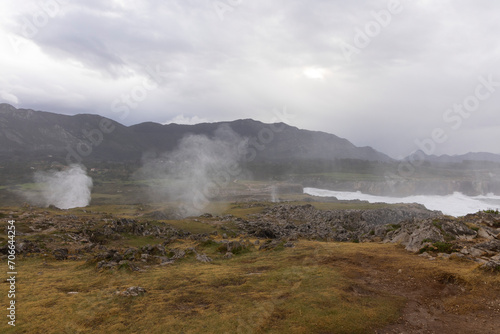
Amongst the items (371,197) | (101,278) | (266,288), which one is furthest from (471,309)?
(371,197)

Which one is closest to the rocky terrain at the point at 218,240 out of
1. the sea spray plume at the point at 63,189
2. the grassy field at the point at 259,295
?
the grassy field at the point at 259,295

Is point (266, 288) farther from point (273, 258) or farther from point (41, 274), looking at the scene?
point (41, 274)

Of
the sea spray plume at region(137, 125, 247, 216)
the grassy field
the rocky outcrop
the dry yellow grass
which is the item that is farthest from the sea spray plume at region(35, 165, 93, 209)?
the grassy field

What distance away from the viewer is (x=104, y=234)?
3872cm

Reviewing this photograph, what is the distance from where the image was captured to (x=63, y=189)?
115 m

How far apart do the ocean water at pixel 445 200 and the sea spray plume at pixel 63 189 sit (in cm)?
12429

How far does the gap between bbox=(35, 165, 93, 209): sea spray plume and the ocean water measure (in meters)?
124

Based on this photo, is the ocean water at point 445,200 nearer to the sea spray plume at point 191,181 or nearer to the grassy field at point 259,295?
the sea spray plume at point 191,181

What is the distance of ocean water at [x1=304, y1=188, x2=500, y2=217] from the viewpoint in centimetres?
12962

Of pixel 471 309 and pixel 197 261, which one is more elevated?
pixel 471 309

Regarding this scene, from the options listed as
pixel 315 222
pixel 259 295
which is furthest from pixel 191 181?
pixel 259 295

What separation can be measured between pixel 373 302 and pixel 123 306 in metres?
13.3

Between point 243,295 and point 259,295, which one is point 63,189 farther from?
point 259,295

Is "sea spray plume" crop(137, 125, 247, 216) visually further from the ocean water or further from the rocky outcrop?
the ocean water
